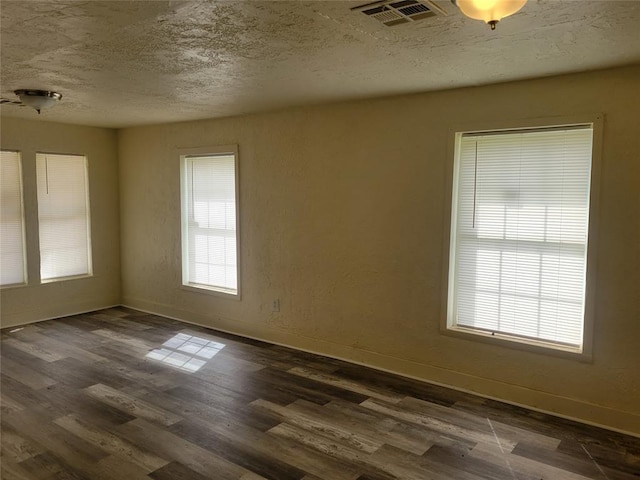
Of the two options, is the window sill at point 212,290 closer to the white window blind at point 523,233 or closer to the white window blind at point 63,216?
the white window blind at point 63,216

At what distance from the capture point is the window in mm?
5324

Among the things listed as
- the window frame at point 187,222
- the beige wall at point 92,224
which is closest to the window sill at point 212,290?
the window frame at point 187,222

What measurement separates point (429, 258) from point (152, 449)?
95.1 inches

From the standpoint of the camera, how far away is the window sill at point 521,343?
3.30 m

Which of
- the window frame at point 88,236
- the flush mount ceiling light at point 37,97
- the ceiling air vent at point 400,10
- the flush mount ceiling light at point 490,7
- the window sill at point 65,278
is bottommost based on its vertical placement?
the window sill at point 65,278

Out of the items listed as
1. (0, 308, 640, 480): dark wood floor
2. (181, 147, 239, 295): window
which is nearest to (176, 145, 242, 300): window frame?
(181, 147, 239, 295): window

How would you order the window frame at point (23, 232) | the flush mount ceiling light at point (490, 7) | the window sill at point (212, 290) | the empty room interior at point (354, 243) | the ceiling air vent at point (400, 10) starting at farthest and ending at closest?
the window frame at point (23, 232)
the window sill at point (212, 290)
the empty room interior at point (354, 243)
the ceiling air vent at point (400, 10)
the flush mount ceiling light at point (490, 7)

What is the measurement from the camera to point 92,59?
115 inches

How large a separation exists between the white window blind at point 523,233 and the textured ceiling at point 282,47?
54 cm

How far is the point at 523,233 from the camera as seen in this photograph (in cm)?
354

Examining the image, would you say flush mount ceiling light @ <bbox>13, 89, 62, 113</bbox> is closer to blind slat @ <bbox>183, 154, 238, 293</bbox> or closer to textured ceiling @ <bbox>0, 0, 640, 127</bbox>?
textured ceiling @ <bbox>0, 0, 640, 127</bbox>

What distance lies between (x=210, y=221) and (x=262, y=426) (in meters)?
2.92

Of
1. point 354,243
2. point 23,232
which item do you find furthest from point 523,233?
point 23,232

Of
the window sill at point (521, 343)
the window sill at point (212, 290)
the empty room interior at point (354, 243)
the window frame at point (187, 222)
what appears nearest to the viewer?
the empty room interior at point (354, 243)
